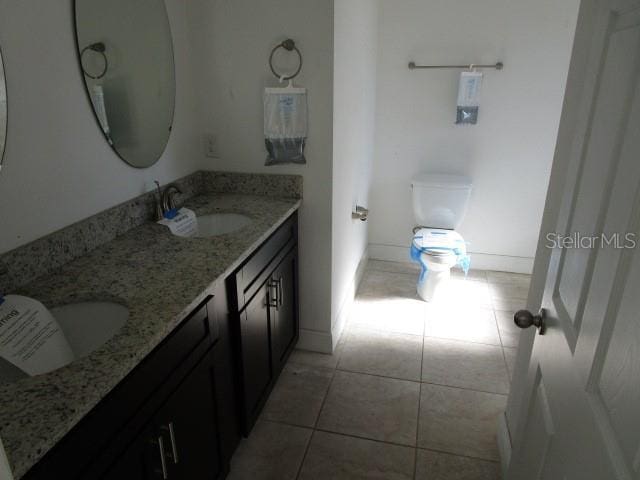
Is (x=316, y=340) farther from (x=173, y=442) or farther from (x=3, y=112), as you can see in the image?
(x=3, y=112)

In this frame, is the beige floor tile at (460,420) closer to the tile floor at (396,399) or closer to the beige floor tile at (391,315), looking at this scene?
the tile floor at (396,399)

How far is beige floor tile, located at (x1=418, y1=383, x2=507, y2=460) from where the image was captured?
1884mm

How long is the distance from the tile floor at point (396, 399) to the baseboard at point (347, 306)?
0.16 ft

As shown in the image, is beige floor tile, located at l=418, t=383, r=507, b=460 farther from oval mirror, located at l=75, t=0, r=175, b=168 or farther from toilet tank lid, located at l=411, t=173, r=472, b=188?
oval mirror, located at l=75, t=0, r=175, b=168

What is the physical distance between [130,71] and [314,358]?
5.27ft

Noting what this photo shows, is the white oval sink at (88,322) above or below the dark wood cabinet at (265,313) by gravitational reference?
above

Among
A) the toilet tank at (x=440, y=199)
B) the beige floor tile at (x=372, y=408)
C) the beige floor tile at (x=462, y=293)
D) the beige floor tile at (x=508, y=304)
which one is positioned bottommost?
the beige floor tile at (x=372, y=408)

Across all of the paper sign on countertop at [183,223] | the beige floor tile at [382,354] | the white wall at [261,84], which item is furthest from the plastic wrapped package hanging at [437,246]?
the paper sign on countertop at [183,223]

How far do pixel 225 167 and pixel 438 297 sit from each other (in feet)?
5.36

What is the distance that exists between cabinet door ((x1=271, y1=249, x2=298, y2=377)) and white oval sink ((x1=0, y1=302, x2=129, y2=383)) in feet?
2.59

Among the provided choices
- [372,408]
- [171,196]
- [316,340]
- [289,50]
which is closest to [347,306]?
[316,340]

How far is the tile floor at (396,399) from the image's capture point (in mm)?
1808

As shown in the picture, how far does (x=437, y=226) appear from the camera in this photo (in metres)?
3.28

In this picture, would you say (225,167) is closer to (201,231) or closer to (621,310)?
(201,231)
